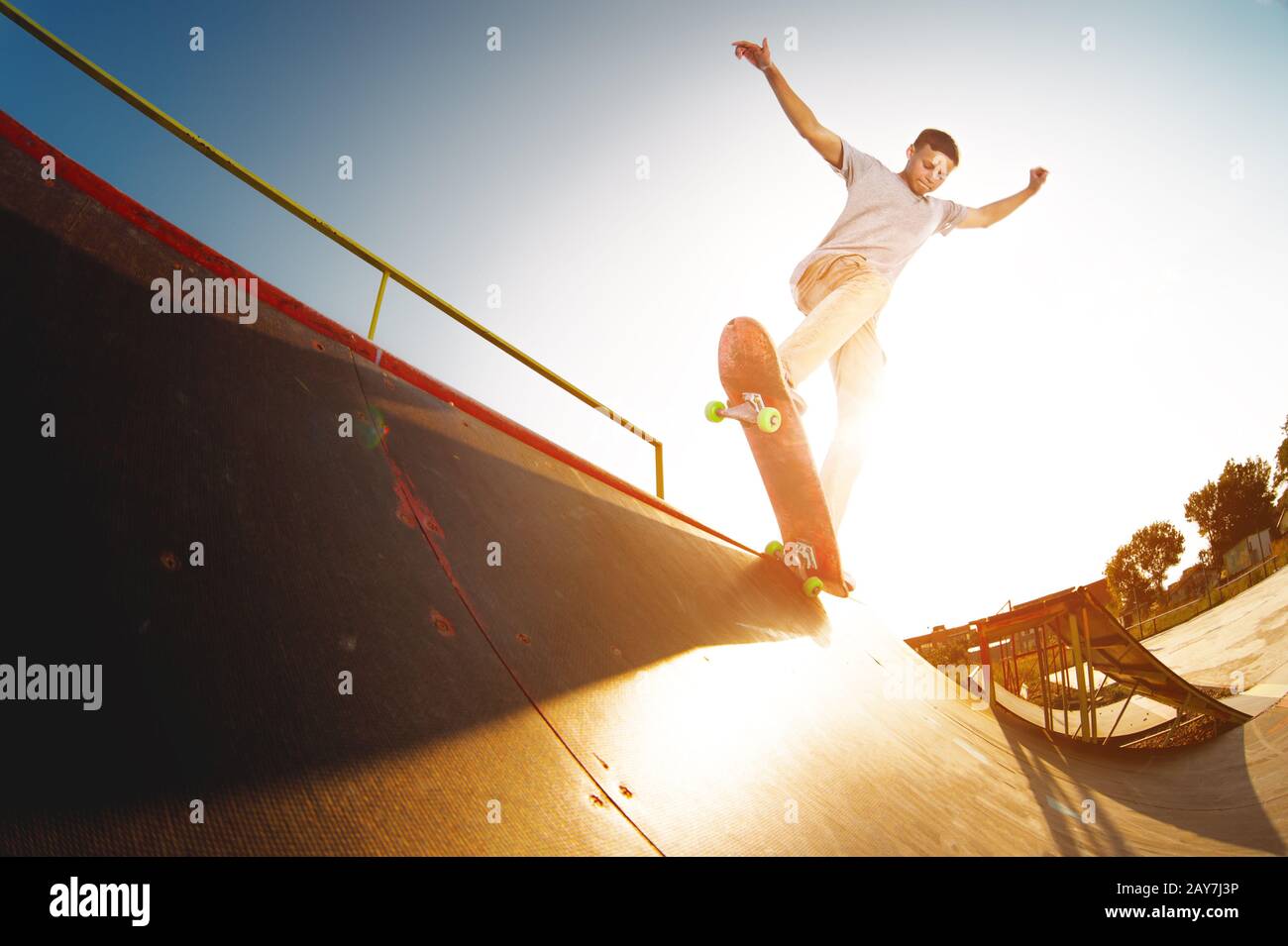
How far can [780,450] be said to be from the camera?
3.38 m

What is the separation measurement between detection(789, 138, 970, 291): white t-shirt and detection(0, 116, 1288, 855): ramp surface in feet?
8.72

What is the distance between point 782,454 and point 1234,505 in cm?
5013

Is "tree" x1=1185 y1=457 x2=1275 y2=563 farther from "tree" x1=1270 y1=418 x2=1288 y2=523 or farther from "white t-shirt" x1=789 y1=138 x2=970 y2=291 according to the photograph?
"white t-shirt" x1=789 y1=138 x2=970 y2=291

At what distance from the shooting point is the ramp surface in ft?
2.69

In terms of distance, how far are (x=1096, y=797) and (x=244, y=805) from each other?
4085 millimetres

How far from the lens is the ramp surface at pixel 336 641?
819 millimetres

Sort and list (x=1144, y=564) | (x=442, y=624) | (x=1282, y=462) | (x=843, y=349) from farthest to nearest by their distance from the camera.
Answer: (x=1144, y=564) < (x=1282, y=462) < (x=843, y=349) < (x=442, y=624)

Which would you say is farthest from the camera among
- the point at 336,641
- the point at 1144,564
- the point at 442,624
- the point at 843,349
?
the point at 1144,564

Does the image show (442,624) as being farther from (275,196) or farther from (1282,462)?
(1282,462)

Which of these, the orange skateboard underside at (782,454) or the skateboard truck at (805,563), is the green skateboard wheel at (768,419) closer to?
the orange skateboard underside at (782,454)

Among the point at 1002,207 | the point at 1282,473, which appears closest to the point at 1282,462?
the point at 1282,473
